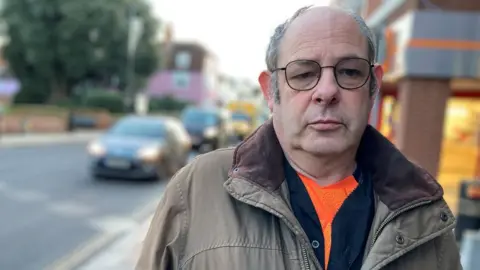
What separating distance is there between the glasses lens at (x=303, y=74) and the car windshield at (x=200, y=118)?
1728cm

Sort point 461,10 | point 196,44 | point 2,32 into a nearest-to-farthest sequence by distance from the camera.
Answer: point 461,10
point 2,32
point 196,44

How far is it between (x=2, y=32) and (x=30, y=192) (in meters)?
29.6

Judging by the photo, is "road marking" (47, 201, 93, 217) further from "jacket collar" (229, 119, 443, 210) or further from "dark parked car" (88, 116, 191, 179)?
"jacket collar" (229, 119, 443, 210)

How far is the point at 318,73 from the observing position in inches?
60.1

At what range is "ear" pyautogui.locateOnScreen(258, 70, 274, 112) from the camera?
1.68 meters

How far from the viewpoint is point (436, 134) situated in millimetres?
7367

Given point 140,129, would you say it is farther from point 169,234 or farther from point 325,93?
point 325,93

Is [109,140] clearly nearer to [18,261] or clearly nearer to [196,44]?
[18,261]

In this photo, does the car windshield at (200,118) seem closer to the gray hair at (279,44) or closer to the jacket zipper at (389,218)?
the gray hair at (279,44)

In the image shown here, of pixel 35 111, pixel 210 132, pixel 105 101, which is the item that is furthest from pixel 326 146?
pixel 105 101

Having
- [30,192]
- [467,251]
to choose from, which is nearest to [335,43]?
[467,251]

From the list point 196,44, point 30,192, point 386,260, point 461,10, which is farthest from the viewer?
point 196,44

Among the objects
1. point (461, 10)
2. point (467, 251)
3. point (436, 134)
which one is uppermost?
point (461, 10)

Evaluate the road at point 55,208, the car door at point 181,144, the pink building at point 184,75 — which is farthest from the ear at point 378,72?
the pink building at point 184,75
